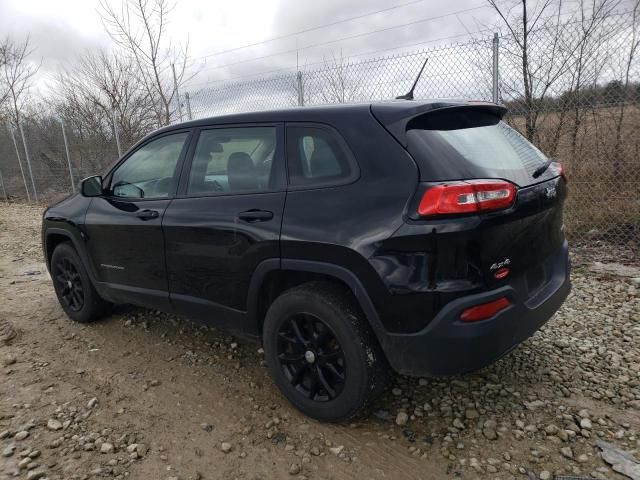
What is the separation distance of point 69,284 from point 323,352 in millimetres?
2816

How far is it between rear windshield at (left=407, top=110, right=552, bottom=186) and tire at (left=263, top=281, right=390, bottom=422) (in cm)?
80

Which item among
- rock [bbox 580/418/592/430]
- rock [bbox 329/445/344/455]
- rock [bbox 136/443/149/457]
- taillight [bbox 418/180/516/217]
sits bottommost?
rock [bbox 329/445/344/455]

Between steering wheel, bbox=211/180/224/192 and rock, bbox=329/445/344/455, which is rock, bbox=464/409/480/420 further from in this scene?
steering wheel, bbox=211/180/224/192

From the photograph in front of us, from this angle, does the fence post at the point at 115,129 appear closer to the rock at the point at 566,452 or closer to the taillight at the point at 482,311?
the taillight at the point at 482,311

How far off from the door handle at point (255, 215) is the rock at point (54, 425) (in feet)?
5.17

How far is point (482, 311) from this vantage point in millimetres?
2064

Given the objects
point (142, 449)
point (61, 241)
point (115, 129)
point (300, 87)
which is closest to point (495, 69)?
point (300, 87)

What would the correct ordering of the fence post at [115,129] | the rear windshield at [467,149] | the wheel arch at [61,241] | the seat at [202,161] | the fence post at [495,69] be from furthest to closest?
the fence post at [115,129], the fence post at [495,69], the wheel arch at [61,241], the seat at [202,161], the rear windshield at [467,149]

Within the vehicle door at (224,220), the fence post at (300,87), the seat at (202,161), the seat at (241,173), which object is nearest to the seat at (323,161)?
the vehicle door at (224,220)

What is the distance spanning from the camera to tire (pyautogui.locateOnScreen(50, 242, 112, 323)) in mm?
3967

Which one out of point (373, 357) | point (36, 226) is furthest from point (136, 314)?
point (36, 226)

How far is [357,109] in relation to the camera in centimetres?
240

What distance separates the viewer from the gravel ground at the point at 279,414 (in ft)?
7.43

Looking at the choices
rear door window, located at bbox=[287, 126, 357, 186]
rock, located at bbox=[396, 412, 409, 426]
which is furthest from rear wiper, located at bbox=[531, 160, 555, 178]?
rock, located at bbox=[396, 412, 409, 426]
